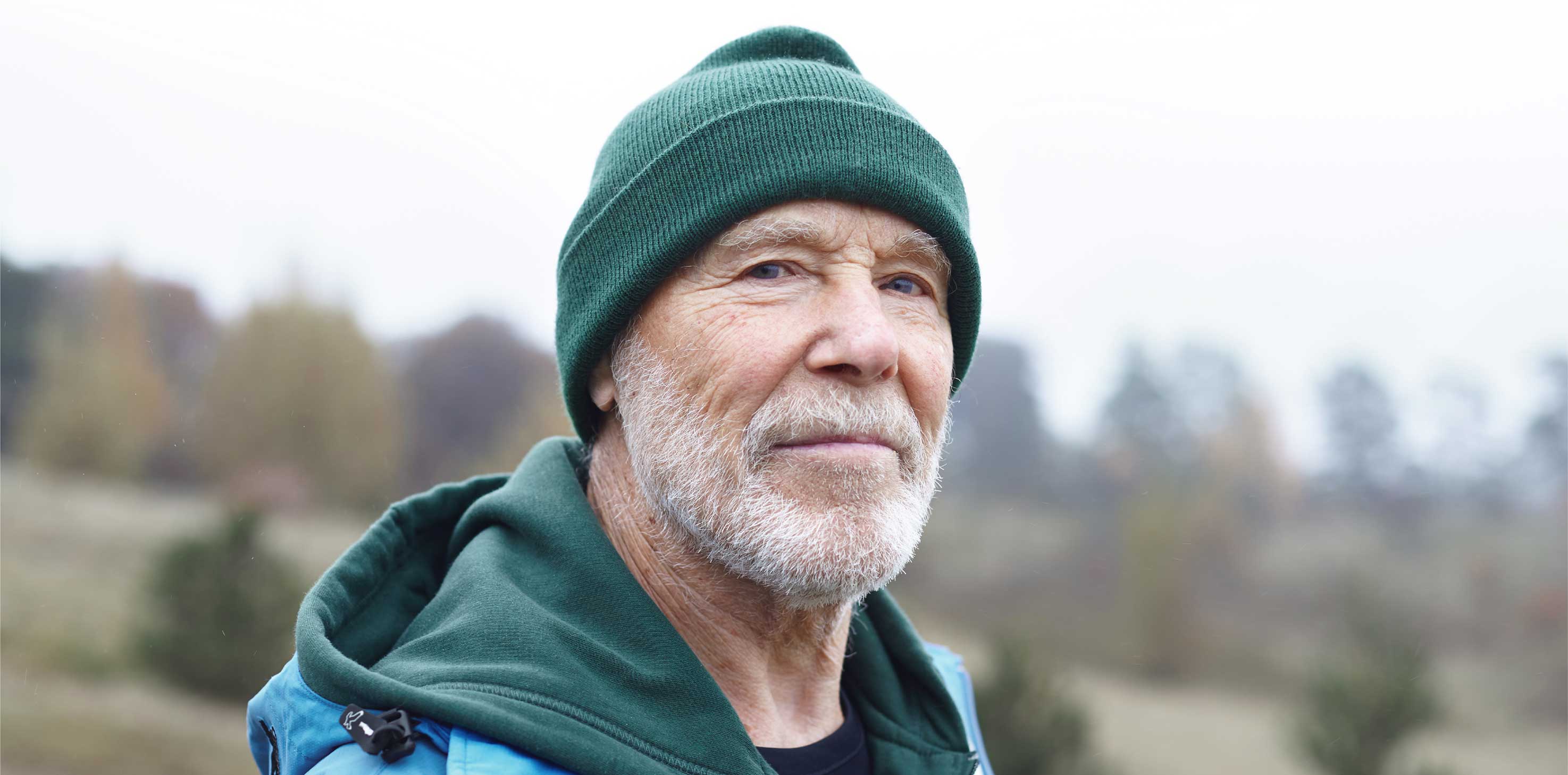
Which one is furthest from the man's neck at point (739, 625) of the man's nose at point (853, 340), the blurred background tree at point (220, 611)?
the blurred background tree at point (220, 611)

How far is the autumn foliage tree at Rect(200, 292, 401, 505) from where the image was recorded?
29.7ft

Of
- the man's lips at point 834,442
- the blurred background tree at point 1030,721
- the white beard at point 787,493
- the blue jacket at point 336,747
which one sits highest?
the blurred background tree at point 1030,721

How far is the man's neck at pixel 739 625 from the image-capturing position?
1.92 m

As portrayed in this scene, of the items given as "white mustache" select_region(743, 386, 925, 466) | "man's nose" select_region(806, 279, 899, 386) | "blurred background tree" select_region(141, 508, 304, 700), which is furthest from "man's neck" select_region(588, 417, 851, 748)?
"blurred background tree" select_region(141, 508, 304, 700)

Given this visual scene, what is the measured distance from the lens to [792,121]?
188 centimetres

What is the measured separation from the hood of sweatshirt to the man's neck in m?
0.15

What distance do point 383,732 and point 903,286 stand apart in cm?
127

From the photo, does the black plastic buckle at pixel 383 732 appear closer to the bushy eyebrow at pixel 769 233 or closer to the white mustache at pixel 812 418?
the white mustache at pixel 812 418

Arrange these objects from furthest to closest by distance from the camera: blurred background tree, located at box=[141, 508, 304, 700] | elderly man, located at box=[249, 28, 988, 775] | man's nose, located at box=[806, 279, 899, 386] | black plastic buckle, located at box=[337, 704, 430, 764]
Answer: blurred background tree, located at box=[141, 508, 304, 700]
man's nose, located at box=[806, 279, 899, 386]
elderly man, located at box=[249, 28, 988, 775]
black plastic buckle, located at box=[337, 704, 430, 764]

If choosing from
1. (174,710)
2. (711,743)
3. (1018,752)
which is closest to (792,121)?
(711,743)

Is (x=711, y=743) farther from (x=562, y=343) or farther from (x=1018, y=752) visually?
(x=1018, y=752)

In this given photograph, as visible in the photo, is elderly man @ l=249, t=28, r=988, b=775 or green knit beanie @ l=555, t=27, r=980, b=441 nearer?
elderly man @ l=249, t=28, r=988, b=775

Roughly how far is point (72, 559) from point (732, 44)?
875 centimetres

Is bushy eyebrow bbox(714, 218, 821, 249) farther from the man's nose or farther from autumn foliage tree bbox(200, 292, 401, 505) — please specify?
autumn foliage tree bbox(200, 292, 401, 505)
